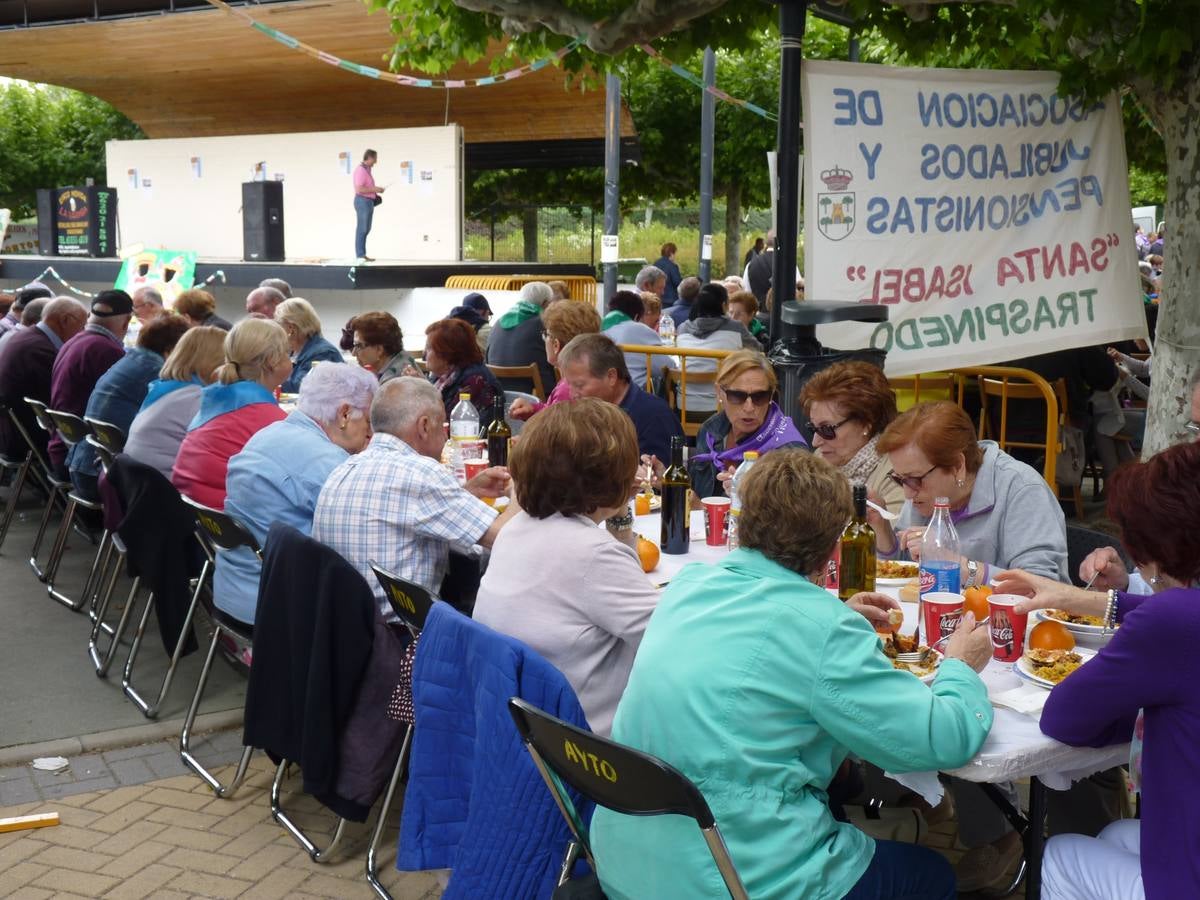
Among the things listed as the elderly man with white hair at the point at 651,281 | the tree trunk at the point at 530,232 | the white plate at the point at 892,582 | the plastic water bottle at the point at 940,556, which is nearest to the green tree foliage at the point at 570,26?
the white plate at the point at 892,582

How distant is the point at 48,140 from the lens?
36.4 m

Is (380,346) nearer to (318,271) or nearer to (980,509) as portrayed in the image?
(980,509)

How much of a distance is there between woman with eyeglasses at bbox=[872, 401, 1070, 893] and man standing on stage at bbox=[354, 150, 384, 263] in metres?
16.3

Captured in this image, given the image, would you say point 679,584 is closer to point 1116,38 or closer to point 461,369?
point 1116,38

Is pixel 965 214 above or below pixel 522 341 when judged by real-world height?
above

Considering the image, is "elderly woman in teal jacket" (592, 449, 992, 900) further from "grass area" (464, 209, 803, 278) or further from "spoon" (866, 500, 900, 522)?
"grass area" (464, 209, 803, 278)

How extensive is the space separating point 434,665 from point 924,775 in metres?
1.13

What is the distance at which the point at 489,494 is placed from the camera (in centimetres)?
468

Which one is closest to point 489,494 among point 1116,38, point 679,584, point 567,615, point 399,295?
point 567,615

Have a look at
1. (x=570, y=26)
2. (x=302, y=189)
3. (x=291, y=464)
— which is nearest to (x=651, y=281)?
(x=570, y=26)

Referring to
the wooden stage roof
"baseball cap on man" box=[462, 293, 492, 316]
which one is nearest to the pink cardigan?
"baseball cap on man" box=[462, 293, 492, 316]

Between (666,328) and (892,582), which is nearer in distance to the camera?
(892,582)

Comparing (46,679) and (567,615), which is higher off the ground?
(567,615)

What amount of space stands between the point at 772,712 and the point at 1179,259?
4007mm
